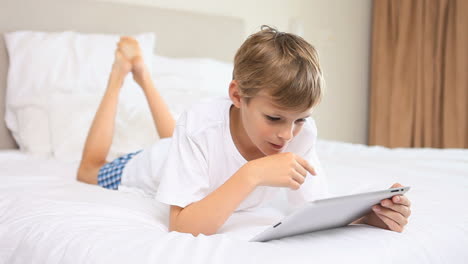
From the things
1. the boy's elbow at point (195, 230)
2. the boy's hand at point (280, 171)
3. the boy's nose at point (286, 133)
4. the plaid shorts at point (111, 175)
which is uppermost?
the boy's nose at point (286, 133)

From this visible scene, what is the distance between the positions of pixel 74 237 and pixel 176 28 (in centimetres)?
215

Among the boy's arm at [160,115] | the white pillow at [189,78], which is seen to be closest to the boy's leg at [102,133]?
the boy's arm at [160,115]

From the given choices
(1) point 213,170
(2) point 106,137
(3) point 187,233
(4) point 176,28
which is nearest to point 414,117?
(4) point 176,28

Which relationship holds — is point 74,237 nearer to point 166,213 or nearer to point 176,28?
point 166,213

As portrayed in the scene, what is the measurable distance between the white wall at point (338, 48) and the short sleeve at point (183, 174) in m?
2.51

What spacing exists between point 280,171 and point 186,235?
0.22 metres

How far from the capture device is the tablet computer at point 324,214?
0.86 meters

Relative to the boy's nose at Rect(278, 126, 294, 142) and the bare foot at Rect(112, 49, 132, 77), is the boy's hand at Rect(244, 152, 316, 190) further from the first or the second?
the bare foot at Rect(112, 49, 132, 77)

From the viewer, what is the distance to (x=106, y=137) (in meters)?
1.88

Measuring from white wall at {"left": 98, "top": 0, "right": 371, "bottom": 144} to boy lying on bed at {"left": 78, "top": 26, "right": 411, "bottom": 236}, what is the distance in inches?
95.6

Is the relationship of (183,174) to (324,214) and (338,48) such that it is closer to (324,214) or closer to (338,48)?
(324,214)

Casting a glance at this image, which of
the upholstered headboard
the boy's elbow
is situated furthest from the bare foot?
the boy's elbow

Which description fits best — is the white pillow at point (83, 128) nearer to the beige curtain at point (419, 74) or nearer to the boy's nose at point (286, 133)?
the boy's nose at point (286, 133)

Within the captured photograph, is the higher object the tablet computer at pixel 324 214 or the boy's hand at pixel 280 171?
the boy's hand at pixel 280 171
